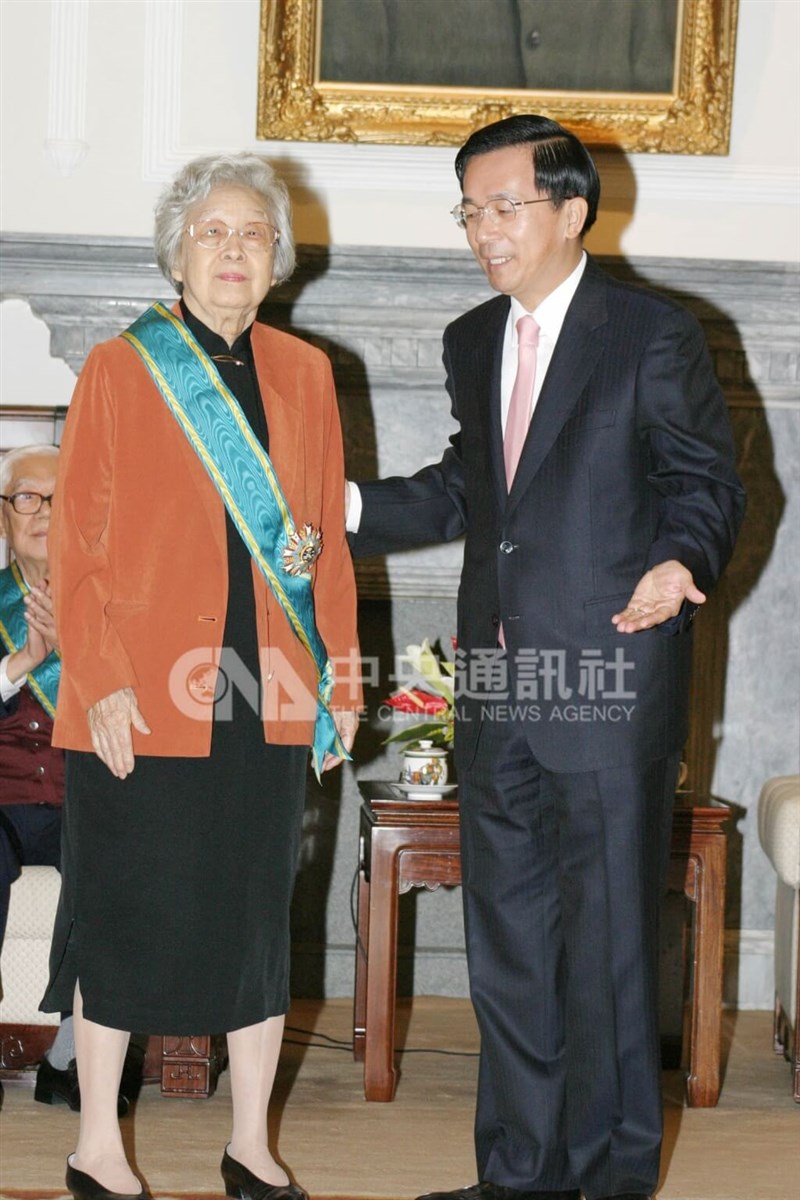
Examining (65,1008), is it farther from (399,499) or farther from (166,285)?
(166,285)

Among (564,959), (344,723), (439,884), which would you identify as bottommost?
(439,884)

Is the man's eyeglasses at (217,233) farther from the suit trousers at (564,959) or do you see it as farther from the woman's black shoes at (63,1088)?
the woman's black shoes at (63,1088)

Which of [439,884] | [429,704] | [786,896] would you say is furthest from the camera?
[786,896]

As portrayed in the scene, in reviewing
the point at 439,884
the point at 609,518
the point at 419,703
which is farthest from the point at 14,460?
the point at 609,518

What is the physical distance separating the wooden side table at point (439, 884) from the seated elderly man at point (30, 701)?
56 cm

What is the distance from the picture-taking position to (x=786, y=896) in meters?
3.55

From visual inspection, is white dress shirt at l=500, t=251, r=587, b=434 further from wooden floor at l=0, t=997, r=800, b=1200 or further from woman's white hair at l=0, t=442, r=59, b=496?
wooden floor at l=0, t=997, r=800, b=1200

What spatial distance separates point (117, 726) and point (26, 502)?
3.73ft

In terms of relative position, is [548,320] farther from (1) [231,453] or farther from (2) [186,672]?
(2) [186,672]

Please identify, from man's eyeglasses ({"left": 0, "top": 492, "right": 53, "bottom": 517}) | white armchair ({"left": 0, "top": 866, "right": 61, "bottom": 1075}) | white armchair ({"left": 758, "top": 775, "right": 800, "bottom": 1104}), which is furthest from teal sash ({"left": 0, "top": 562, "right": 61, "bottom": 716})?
white armchair ({"left": 758, "top": 775, "right": 800, "bottom": 1104})

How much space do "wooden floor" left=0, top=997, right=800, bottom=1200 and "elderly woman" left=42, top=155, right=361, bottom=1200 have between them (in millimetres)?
350

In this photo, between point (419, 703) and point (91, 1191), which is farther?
point (419, 703)

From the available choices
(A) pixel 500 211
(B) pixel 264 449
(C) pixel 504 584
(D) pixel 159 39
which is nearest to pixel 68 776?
(B) pixel 264 449

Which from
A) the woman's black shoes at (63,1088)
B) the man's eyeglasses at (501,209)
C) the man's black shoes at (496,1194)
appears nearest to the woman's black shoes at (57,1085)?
the woman's black shoes at (63,1088)
